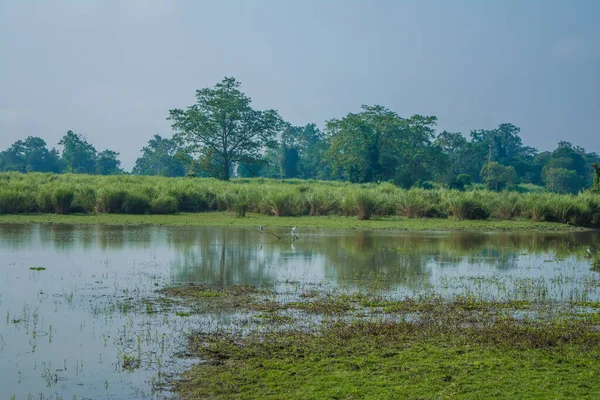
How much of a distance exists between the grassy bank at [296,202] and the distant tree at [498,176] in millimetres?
43983

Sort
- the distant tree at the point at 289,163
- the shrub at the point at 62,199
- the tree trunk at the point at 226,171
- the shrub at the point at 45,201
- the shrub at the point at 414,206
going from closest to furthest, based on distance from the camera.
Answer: the shrub at the point at 62,199, the shrub at the point at 45,201, the shrub at the point at 414,206, the tree trunk at the point at 226,171, the distant tree at the point at 289,163

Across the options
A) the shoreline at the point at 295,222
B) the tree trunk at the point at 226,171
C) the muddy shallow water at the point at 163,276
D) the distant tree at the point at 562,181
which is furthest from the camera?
the distant tree at the point at 562,181

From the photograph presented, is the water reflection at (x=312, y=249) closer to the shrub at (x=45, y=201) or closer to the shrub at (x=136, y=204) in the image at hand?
the shrub at (x=45, y=201)

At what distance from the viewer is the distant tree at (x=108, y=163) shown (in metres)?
87.0

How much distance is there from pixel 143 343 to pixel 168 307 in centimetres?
204

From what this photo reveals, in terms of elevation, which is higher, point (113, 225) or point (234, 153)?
point (234, 153)

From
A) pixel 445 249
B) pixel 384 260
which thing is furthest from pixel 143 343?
pixel 445 249

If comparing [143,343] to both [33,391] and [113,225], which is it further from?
[113,225]

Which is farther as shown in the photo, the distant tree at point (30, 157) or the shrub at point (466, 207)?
the distant tree at point (30, 157)

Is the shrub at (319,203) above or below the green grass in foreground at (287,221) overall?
above

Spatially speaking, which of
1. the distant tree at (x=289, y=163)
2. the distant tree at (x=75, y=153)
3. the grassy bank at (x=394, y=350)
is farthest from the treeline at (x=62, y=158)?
the grassy bank at (x=394, y=350)

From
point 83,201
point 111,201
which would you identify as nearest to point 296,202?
point 111,201

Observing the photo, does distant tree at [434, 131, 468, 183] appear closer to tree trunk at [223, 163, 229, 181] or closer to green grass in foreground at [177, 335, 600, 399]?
tree trunk at [223, 163, 229, 181]

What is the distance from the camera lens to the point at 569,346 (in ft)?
26.4
